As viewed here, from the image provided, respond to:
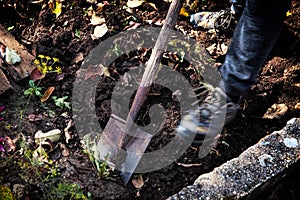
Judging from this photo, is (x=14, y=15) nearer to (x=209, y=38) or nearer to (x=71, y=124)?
(x=71, y=124)

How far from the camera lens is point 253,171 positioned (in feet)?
7.65

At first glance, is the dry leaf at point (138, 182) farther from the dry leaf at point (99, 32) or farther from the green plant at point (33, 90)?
the dry leaf at point (99, 32)

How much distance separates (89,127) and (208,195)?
2.66 ft

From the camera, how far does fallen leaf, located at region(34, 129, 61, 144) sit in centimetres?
259

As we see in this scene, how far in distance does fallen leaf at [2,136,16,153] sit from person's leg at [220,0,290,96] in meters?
1.19

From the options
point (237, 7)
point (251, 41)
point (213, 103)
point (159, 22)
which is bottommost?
point (213, 103)

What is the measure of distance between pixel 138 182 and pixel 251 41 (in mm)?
933

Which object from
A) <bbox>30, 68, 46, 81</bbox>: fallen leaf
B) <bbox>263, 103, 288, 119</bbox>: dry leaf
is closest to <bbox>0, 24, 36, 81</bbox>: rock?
<bbox>30, 68, 46, 81</bbox>: fallen leaf

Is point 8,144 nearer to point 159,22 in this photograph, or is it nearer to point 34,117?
point 34,117

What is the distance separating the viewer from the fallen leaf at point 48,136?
8.50 feet

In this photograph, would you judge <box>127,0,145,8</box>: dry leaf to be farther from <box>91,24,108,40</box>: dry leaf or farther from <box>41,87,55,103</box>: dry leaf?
<box>41,87,55,103</box>: dry leaf

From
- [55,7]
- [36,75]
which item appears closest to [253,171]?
[36,75]

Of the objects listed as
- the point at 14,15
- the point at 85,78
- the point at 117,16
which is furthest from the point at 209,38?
the point at 14,15

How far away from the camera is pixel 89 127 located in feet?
8.71
